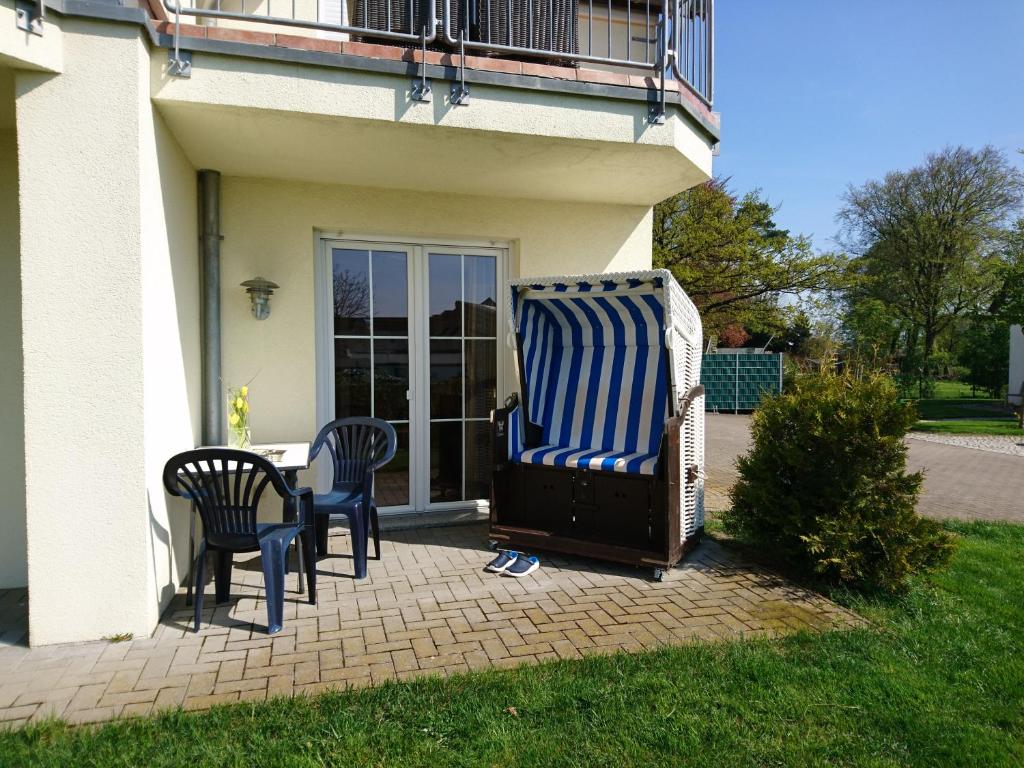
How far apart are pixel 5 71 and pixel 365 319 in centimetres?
283

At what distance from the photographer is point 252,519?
348 cm

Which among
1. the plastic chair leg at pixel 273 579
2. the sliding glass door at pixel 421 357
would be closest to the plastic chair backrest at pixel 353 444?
the sliding glass door at pixel 421 357

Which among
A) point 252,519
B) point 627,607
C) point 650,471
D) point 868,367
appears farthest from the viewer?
point 868,367

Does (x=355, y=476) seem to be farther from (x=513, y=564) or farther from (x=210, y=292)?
(x=210, y=292)

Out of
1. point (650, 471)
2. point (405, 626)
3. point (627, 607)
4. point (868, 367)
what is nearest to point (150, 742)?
point (405, 626)

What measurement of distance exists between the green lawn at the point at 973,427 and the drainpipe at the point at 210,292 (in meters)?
14.1

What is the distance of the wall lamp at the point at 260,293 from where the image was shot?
4.83 metres

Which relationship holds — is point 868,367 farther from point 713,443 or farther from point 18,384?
point 713,443

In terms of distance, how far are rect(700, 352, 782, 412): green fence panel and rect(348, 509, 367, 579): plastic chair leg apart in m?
16.4

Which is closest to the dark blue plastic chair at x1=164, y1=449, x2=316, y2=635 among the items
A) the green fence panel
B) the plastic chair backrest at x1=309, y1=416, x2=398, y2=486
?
the plastic chair backrest at x1=309, y1=416, x2=398, y2=486

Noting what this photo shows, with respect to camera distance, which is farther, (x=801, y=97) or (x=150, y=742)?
(x=801, y=97)

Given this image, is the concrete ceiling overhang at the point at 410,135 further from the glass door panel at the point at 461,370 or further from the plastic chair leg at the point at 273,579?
the plastic chair leg at the point at 273,579

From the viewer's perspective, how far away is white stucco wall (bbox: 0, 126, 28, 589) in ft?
12.7

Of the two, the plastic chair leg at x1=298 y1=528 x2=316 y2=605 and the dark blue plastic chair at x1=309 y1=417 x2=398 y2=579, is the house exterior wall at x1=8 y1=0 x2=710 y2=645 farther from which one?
the dark blue plastic chair at x1=309 y1=417 x2=398 y2=579
